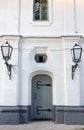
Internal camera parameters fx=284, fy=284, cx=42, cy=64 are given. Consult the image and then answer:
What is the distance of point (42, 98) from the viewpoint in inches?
523

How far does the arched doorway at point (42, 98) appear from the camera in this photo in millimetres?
13219

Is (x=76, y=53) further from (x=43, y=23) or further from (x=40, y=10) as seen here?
(x=40, y=10)

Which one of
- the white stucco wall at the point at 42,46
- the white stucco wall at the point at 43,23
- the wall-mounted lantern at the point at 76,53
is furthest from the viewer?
the white stucco wall at the point at 43,23

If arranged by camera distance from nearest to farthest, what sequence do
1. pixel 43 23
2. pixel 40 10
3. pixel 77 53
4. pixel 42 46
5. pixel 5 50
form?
pixel 5 50
pixel 77 53
pixel 42 46
pixel 43 23
pixel 40 10

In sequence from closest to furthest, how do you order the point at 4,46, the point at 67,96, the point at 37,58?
the point at 4,46 → the point at 67,96 → the point at 37,58

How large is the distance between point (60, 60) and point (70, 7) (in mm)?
2467

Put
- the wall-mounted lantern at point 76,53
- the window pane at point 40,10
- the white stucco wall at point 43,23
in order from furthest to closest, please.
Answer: the window pane at point 40,10, the white stucco wall at point 43,23, the wall-mounted lantern at point 76,53

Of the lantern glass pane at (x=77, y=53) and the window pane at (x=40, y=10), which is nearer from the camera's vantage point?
the lantern glass pane at (x=77, y=53)

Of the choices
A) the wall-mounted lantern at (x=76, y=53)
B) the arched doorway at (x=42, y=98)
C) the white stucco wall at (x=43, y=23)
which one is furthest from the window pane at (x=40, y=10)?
the arched doorway at (x=42, y=98)

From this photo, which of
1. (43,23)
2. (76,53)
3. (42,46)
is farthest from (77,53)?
(43,23)

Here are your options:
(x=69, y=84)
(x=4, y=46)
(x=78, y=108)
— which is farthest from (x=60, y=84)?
(x=4, y=46)

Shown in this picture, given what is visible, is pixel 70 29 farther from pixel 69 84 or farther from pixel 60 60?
pixel 69 84

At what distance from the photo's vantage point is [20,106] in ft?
40.9

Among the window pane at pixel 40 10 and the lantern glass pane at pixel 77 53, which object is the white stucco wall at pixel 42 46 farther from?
the lantern glass pane at pixel 77 53
